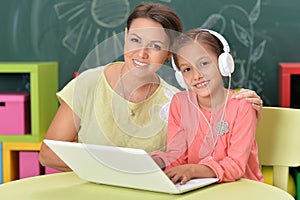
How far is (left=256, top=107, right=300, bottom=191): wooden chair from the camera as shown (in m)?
1.96

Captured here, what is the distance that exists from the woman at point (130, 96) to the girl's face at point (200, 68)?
0.16ft

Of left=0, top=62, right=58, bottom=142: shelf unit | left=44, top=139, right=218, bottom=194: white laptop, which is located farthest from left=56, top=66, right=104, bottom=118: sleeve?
left=0, top=62, right=58, bottom=142: shelf unit

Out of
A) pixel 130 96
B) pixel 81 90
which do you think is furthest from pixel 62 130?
pixel 130 96

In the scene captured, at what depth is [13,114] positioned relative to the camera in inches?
114

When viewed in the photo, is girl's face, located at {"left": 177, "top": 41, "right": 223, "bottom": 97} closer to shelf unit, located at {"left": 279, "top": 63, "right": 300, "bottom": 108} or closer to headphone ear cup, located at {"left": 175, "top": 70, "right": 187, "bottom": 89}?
headphone ear cup, located at {"left": 175, "top": 70, "right": 187, "bottom": 89}

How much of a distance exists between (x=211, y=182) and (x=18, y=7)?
1.95 m

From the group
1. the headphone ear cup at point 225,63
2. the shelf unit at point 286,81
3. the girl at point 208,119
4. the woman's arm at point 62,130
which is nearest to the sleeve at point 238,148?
the girl at point 208,119

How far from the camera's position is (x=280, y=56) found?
3.04m

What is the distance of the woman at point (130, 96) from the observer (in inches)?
61.0

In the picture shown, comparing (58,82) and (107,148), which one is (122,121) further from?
(58,82)

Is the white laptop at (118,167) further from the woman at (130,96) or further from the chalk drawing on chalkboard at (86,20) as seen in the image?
the chalk drawing on chalkboard at (86,20)

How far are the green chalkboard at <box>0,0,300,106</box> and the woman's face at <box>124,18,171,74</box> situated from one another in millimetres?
1488

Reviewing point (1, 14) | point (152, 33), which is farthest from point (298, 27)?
point (152, 33)

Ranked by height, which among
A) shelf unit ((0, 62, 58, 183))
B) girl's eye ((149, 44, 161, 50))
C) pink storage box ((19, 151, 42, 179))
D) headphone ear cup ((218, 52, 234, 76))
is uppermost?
girl's eye ((149, 44, 161, 50))
